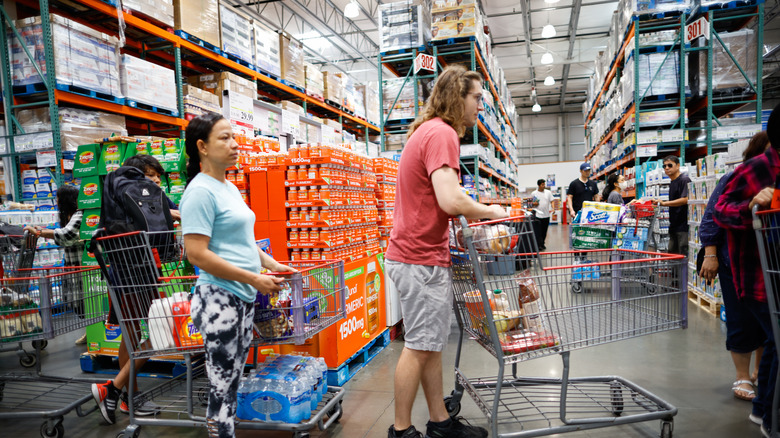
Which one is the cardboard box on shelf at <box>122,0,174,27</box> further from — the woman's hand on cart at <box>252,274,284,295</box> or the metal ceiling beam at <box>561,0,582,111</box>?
the metal ceiling beam at <box>561,0,582,111</box>

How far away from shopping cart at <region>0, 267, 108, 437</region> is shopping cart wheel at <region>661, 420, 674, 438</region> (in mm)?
3291

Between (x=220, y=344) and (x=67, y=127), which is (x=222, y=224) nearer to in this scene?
(x=220, y=344)

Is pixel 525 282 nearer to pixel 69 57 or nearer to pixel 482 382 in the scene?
pixel 482 382

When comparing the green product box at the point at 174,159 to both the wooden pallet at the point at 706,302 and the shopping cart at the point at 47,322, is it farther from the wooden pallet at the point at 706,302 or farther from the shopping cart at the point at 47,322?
the wooden pallet at the point at 706,302

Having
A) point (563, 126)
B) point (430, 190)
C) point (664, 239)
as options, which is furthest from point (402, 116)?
point (563, 126)

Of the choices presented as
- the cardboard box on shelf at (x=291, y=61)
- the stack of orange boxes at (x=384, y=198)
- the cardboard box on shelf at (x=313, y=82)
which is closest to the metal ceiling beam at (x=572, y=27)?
the cardboard box on shelf at (x=313, y=82)

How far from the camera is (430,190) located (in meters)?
2.14

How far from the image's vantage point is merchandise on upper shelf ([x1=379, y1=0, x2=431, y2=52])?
734cm

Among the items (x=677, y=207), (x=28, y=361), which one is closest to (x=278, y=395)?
(x=28, y=361)

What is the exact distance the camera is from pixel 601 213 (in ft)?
17.9

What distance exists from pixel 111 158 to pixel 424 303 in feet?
10.8

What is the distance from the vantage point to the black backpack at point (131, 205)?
2.95 meters

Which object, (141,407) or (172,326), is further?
(141,407)

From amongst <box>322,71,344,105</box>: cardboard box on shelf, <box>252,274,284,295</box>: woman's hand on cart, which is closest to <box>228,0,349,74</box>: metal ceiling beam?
<box>322,71,344,105</box>: cardboard box on shelf
